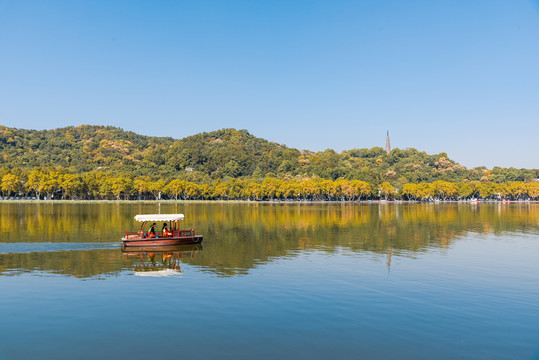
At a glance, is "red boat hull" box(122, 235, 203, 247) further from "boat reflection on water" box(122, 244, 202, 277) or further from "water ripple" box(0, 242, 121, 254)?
"water ripple" box(0, 242, 121, 254)

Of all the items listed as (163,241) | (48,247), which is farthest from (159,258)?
(48,247)

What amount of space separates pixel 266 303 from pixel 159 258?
18696 mm

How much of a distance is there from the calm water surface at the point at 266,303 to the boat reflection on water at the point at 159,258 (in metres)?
0.19

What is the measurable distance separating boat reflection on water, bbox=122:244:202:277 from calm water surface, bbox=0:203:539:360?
0.64 feet

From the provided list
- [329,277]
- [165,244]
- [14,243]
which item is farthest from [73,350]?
[14,243]

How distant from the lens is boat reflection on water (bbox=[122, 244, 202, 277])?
106 feet

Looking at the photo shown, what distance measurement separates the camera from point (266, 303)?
23.3 metres

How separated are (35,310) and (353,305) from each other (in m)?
17.1

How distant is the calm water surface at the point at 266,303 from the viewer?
1727 centimetres

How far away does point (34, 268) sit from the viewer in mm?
32719

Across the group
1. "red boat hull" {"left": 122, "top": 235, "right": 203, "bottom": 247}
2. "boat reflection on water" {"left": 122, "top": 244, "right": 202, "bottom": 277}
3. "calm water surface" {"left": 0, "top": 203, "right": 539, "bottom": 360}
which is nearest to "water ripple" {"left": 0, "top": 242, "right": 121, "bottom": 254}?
"calm water surface" {"left": 0, "top": 203, "right": 539, "bottom": 360}

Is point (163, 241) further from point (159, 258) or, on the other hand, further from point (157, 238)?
point (159, 258)

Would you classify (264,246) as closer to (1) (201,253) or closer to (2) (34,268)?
(1) (201,253)

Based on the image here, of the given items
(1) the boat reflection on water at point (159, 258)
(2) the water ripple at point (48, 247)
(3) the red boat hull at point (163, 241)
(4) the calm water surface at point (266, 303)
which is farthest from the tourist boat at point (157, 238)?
(2) the water ripple at point (48, 247)
